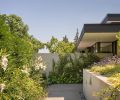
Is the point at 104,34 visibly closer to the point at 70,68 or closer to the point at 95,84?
the point at 70,68

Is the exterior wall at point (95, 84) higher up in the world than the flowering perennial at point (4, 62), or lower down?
lower down

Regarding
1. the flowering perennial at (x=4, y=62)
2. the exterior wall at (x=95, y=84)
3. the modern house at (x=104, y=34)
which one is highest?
the modern house at (x=104, y=34)

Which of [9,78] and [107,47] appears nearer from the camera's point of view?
[9,78]

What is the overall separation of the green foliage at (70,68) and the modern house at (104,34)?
1.30 meters

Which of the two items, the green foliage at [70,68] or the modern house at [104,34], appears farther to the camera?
the green foliage at [70,68]

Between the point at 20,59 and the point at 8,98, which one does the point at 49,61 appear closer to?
the point at 20,59

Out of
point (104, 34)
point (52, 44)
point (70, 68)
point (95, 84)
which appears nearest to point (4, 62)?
point (95, 84)

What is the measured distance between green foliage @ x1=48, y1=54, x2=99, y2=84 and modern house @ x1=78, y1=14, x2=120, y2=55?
1.30 metres

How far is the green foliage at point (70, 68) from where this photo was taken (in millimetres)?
24672

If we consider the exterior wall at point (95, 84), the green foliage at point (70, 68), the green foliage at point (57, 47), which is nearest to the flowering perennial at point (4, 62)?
the exterior wall at point (95, 84)

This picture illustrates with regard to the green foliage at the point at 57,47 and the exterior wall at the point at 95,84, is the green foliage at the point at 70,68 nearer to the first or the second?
the exterior wall at the point at 95,84

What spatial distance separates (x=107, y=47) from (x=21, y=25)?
64.3ft

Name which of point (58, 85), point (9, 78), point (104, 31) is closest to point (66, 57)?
point (58, 85)

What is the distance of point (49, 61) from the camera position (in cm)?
2606
